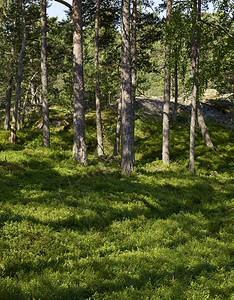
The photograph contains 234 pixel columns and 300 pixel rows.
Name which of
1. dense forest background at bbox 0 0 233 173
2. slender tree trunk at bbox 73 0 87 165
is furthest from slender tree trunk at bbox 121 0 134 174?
slender tree trunk at bbox 73 0 87 165

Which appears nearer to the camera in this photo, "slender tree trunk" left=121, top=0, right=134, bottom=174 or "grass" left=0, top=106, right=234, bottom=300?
"grass" left=0, top=106, right=234, bottom=300

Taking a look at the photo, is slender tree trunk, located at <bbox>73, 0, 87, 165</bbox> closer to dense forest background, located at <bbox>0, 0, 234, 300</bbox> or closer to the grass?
dense forest background, located at <bbox>0, 0, 234, 300</bbox>

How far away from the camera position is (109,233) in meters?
7.95

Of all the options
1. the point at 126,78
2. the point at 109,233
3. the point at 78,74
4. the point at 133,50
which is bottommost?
the point at 109,233

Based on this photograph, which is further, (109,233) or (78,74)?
(78,74)

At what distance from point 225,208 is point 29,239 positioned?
26.2ft

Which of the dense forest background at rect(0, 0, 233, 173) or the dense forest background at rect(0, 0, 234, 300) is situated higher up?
the dense forest background at rect(0, 0, 233, 173)

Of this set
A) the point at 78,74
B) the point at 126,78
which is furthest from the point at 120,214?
the point at 78,74

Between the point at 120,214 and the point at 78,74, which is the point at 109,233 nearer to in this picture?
the point at 120,214

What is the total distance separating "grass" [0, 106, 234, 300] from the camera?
5453 millimetres

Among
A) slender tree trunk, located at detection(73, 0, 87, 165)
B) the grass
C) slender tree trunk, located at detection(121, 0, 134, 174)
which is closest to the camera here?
the grass

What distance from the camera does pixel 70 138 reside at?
23.6 m

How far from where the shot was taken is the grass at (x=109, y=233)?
17.9 feet

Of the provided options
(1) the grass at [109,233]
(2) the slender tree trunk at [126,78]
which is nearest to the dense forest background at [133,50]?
(2) the slender tree trunk at [126,78]
